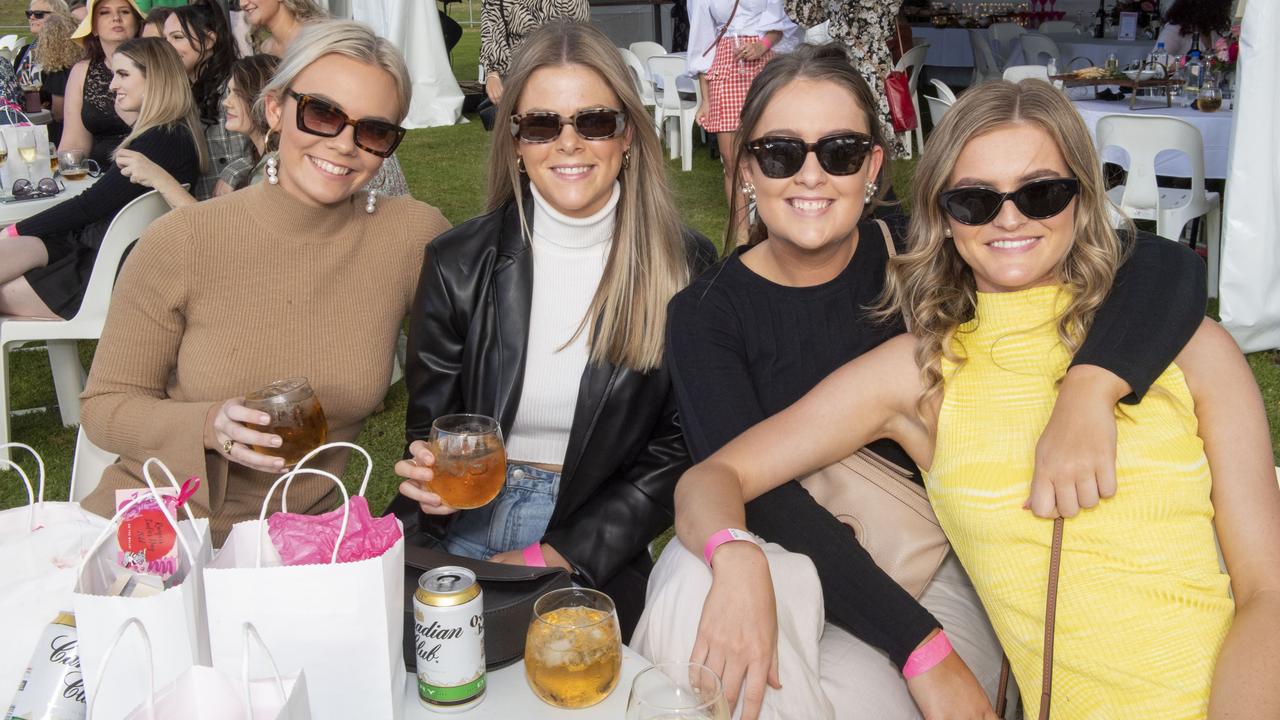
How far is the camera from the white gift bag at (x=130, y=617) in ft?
4.26

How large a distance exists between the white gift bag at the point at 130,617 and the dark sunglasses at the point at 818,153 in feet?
4.98

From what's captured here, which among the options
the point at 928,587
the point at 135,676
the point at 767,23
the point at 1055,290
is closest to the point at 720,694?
the point at 135,676

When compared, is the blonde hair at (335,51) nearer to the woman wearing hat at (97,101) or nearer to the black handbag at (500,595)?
the black handbag at (500,595)

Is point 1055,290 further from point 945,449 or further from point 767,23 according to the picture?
point 767,23

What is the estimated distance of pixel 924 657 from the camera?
1.97m

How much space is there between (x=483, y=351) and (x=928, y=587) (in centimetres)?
119

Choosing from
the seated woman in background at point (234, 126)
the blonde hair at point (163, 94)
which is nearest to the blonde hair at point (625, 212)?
the seated woman in background at point (234, 126)

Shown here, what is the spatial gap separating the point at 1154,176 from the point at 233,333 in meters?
5.68

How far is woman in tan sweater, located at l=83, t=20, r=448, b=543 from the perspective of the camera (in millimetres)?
2412

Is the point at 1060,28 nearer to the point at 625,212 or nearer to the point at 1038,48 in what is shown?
the point at 1038,48

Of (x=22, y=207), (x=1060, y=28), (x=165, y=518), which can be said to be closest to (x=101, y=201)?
(x=22, y=207)

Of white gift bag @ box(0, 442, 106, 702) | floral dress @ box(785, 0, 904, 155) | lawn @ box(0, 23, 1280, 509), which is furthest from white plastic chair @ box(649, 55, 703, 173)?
white gift bag @ box(0, 442, 106, 702)

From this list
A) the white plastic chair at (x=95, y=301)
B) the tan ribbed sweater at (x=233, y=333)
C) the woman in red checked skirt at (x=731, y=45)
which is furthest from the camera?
the woman in red checked skirt at (x=731, y=45)

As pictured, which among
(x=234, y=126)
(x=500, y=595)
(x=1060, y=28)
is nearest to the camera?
(x=500, y=595)
